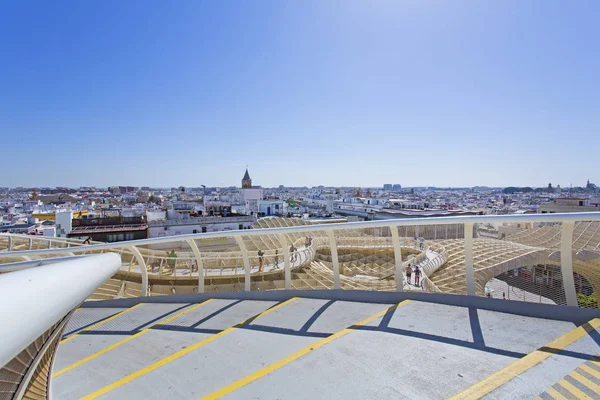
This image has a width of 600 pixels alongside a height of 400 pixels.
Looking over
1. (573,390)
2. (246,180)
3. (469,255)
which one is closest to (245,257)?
(469,255)

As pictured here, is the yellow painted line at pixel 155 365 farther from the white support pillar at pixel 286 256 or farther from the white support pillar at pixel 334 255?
the white support pillar at pixel 334 255

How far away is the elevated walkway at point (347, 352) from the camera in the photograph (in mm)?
2229

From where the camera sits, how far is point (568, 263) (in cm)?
307

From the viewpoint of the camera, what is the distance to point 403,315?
3.39m

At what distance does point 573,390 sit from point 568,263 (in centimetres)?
150

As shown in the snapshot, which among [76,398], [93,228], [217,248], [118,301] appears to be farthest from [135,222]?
[76,398]

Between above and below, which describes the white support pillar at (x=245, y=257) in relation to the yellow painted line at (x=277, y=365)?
above

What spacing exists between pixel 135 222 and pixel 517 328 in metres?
40.3

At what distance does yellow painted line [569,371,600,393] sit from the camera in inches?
79.5

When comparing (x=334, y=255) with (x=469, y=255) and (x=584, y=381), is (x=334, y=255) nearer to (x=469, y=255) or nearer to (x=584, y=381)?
(x=469, y=255)

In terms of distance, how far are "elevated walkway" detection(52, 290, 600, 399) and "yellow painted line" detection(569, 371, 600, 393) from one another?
10 mm

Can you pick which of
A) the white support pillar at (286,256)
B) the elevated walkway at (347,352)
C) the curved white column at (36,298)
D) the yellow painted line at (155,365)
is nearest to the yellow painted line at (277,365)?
the elevated walkway at (347,352)

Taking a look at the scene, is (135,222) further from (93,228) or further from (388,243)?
(388,243)

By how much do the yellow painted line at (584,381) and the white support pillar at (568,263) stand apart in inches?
46.9
